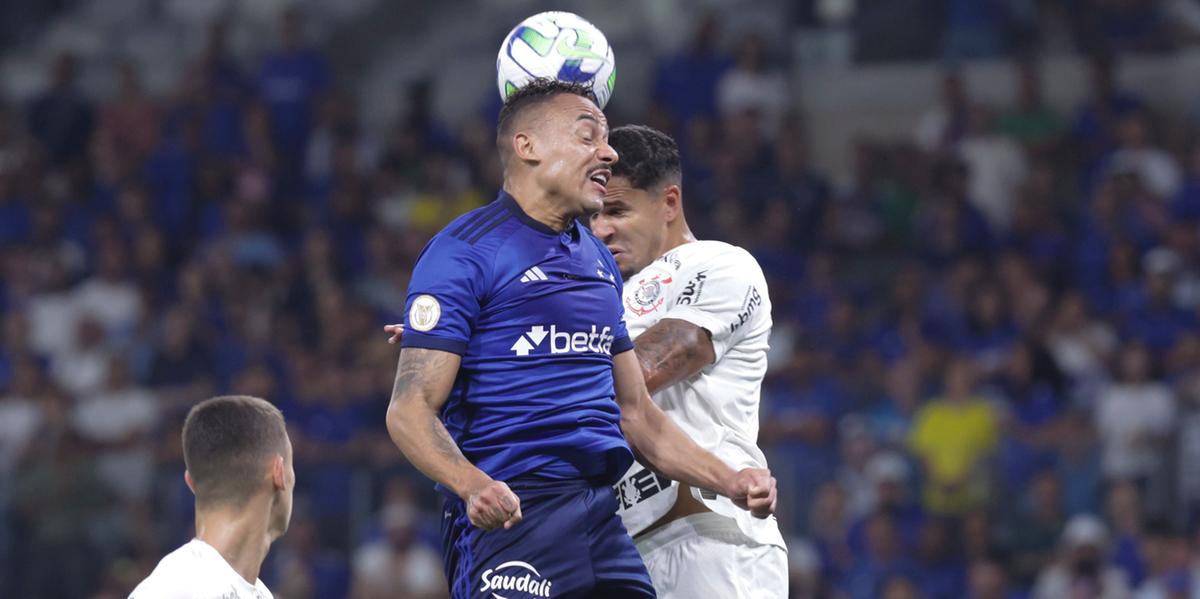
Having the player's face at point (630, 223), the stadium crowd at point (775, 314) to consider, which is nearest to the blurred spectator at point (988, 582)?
the stadium crowd at point (775, 314)

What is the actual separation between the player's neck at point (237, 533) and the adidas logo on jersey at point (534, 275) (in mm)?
1043

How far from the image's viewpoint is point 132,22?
20703 mm

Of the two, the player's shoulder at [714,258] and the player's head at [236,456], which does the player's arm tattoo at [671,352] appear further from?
the player's head at [236,456]

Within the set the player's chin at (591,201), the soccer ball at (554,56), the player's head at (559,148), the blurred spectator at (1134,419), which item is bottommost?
the blurred spectator at (1134,419)

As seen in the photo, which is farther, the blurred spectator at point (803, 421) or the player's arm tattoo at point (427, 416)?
the blurred spectator at point (803, 421)

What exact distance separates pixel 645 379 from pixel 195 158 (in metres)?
12.3

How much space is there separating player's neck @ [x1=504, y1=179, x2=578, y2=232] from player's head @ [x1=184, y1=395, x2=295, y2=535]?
99 cm

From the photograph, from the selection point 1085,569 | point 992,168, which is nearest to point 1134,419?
point 1085,569

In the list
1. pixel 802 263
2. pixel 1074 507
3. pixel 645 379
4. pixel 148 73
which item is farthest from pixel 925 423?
pixel 148 73

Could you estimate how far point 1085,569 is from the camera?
10.9 m

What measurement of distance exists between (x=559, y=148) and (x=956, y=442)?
24.0 feet

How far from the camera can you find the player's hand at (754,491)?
5203 mm

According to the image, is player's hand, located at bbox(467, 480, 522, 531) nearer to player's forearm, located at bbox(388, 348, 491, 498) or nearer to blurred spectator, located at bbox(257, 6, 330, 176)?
player's forearm, located at bbox(388, 348, 491, 498)

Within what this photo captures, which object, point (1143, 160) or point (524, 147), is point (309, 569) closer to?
point (1143, 160)
